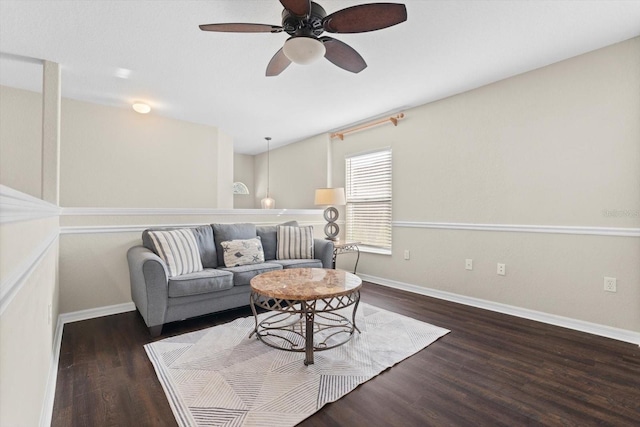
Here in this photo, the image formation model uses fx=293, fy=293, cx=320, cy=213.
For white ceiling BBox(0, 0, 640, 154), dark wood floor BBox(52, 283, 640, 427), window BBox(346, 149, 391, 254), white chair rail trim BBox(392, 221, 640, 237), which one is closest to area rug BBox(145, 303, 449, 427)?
dark wood floor BBox(52, 283, 640, 427)

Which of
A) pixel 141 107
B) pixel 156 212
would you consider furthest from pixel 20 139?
pixel 156 212

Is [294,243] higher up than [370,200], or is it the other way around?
[370,200]

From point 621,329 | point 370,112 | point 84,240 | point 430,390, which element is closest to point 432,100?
point 370,112

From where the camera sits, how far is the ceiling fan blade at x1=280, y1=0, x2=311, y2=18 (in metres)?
1.57

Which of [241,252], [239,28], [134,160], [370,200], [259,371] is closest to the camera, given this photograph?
[239,28]

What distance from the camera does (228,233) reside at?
11.3 feet

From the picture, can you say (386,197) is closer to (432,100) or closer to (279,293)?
(432,100)

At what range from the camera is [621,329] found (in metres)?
2.44

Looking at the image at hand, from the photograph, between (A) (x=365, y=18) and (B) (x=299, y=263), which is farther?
(B) (x=299, y=263)

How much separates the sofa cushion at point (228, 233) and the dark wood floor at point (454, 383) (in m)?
0.91

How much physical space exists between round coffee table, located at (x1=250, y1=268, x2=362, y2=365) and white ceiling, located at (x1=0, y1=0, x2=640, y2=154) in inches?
76.7

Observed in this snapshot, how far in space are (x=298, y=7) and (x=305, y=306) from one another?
1.84 m

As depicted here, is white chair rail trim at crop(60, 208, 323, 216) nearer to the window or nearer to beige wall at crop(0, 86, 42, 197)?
beige wall at crop(0, 86, 42, 197)

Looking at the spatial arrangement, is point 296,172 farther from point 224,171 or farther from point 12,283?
point 12,283
